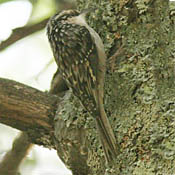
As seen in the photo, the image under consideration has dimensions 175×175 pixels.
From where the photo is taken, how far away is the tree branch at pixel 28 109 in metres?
2.81

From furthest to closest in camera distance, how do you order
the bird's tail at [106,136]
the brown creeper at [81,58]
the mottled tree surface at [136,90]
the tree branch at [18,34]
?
the tree branch at [18,34] → the brown creeper at [81,58] → the bird's tail at [106,136] → the mottled tree surface at [136,90]

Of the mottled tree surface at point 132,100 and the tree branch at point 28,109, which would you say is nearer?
the mottled tree surface at point 132,100

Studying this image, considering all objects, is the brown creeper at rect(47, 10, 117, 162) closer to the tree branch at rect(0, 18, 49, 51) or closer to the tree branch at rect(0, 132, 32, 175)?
the tree branch at rect(0, 18, 49, 51)

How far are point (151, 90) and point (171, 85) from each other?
11cm

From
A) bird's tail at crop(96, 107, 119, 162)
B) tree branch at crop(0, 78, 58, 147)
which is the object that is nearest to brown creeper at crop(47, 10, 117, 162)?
bird's tail at crop(96, 107, 119, 162)

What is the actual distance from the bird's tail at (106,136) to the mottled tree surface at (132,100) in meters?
0.03

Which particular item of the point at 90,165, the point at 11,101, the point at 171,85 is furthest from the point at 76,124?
the point at 171,85

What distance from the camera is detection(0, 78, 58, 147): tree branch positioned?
2812mm

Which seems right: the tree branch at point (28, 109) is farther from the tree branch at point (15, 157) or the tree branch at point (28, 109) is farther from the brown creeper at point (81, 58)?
the tree branch at point (15, 157)

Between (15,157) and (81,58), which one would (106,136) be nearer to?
(81,58)

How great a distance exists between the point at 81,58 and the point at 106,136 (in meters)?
0.56

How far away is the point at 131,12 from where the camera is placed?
2658mm

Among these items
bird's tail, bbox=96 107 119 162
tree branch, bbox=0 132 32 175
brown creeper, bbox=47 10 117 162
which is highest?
brown creeper, bbox=47 10 117 162

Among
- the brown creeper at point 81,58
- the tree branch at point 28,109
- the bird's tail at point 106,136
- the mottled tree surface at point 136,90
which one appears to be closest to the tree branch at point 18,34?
the brown creeper at point 81,58
